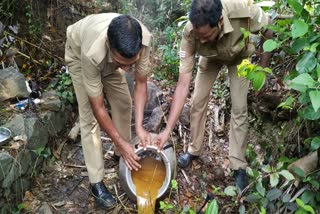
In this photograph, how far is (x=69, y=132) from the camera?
473cm

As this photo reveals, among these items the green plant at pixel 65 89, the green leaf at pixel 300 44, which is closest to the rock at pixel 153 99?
the green plant at pixel 65 89

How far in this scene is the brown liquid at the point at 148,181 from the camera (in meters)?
3.44

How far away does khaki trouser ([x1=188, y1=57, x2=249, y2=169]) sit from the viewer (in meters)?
3.60

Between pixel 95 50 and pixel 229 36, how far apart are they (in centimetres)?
114

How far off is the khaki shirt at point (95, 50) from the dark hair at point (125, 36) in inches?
10.1

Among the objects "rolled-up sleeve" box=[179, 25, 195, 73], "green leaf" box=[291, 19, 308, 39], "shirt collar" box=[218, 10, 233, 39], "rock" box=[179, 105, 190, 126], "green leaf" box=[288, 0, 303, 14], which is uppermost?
"green leaf" box=[288, 0, 303, 14]

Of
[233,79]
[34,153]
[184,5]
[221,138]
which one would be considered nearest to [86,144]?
[34,153]

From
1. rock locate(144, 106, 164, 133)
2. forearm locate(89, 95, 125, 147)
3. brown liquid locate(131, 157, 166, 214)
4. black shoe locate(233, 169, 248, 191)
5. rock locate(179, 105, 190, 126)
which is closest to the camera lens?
forearm locate(89, 95, 125, 147)

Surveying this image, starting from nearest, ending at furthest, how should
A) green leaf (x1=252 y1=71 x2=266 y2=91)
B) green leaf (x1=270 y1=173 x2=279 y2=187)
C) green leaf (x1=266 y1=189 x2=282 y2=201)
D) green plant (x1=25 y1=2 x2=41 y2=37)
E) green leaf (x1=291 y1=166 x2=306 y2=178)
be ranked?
green leaf (x1=252 y1=71 x2=266 y2=91), green leaf (x1=291 y1=166 x2=306 y2=178), green leaf (x1=270 y1=173 x2=279 y2=187), green leaf (x1=266 y1=189 x2=282 y2=201), green plant (x1=25 y1=2 x2=41 y2=37)

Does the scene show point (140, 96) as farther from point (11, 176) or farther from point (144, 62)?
point (11, 176)

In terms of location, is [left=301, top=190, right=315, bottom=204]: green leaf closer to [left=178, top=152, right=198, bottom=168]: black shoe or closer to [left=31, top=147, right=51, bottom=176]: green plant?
[left=178, top=152, right=198, bottom=168]: black shoe

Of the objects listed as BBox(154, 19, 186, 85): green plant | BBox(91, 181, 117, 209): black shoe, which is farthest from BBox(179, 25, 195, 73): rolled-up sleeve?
BBox(154, 19, 186, 85): green plant

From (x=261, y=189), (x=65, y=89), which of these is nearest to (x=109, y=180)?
(x=65, y=89)

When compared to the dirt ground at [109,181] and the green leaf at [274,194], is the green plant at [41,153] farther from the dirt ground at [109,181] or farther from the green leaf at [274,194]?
the green leaf at [274,194]
